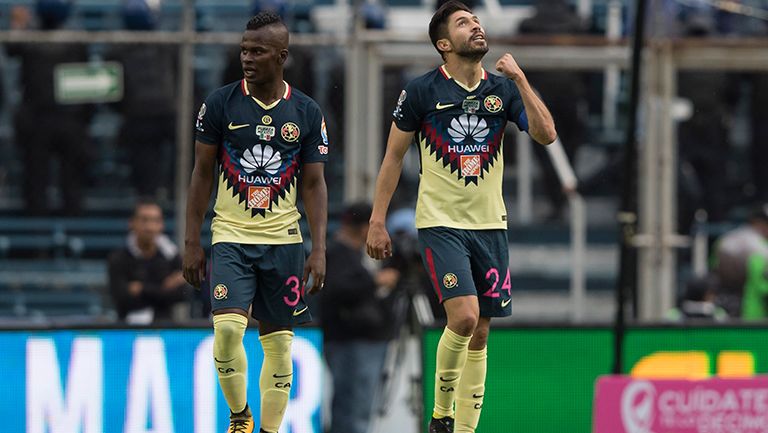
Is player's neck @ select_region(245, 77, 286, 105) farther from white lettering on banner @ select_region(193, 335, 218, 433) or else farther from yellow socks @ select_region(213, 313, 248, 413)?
white lettering on banner @ select_region(193, 335, 218, 433)

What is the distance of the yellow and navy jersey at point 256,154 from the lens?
28.3ft

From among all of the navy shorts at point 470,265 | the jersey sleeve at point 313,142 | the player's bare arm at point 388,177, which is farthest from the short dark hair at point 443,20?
the navy shorts at point 470,265

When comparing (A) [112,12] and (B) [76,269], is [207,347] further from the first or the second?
A: (A) [112,12]

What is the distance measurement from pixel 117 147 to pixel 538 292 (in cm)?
393

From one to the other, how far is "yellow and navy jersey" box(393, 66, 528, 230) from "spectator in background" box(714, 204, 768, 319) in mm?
5731

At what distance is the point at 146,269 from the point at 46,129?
225 centimetres

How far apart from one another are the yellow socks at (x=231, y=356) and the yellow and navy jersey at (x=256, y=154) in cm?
42

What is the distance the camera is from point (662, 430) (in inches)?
467

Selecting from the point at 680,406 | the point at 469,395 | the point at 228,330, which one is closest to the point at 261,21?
the point at 228,330

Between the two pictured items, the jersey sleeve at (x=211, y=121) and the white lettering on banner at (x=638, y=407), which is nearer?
the jersey sleeve at (x=211, y=121)

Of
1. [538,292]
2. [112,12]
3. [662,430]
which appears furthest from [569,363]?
[112,12]

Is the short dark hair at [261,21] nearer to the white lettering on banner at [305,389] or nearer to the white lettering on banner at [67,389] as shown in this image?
the white lettering on banner at [305,389]

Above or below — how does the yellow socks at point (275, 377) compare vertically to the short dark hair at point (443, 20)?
below

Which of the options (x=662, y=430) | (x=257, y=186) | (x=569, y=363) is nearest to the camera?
(x=257, y=186)
